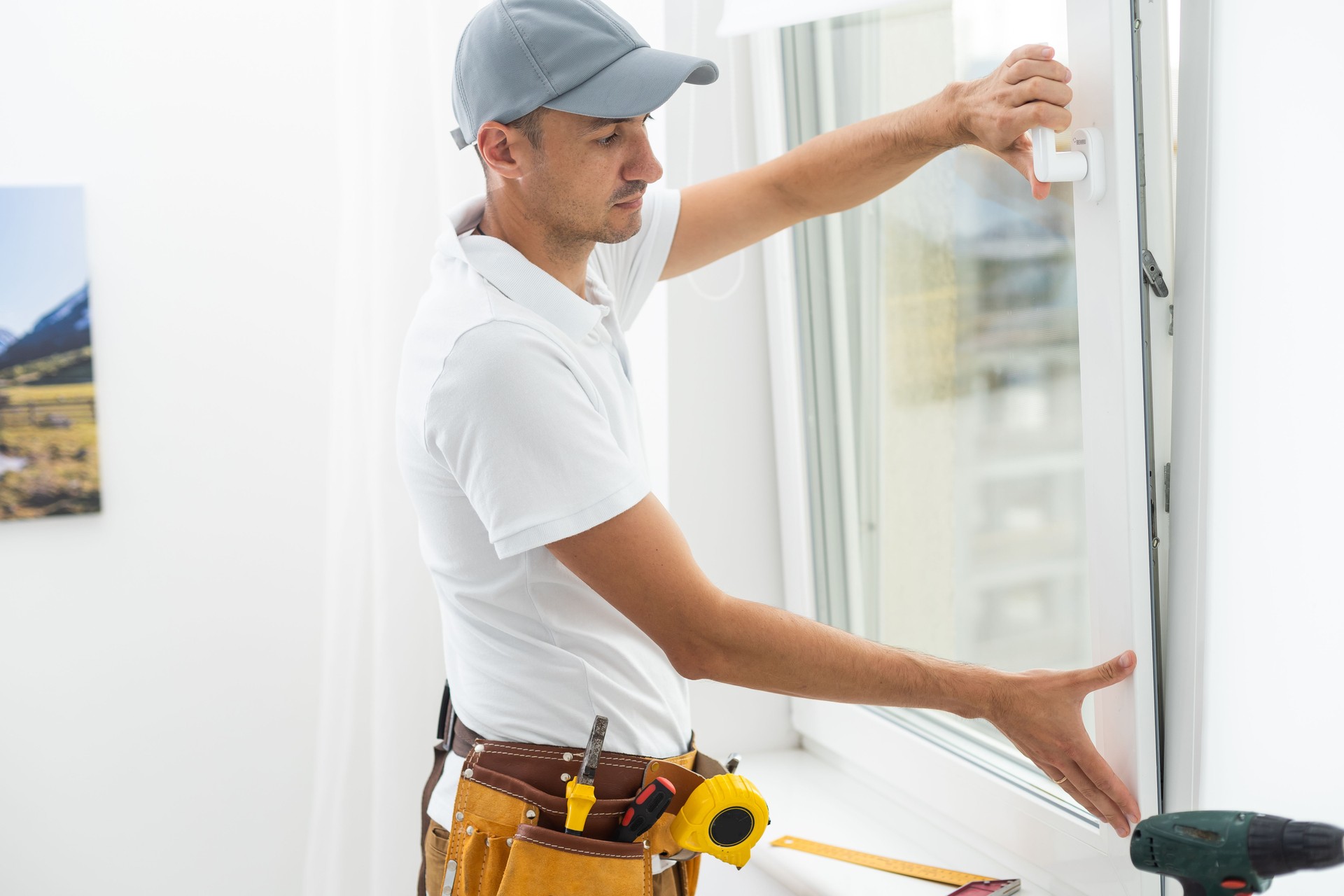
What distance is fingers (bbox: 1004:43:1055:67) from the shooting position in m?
1.00

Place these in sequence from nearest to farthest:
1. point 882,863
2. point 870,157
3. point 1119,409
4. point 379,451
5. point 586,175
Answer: point 1119,409 → point 586,175 → point 870,157 → point 882,863 → point 379,451

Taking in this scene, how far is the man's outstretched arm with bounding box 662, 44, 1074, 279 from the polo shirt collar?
0.30 meters

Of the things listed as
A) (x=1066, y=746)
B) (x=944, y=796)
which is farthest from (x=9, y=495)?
(x=1066, y=746)

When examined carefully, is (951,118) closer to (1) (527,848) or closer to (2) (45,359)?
(1) (527,848)

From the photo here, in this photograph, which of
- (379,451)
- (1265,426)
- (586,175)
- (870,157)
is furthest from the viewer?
(379,451)

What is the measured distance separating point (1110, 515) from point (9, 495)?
164cm

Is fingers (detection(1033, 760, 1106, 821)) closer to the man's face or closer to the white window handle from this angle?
the white window handle

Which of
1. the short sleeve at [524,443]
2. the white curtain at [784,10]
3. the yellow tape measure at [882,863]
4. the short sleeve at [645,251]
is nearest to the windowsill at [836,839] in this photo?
the yellow tape measure at [882,863]

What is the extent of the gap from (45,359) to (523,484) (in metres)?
1.14

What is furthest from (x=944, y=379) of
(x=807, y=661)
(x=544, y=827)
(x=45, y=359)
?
(x=45, y=359)

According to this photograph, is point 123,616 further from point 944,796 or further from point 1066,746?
point 1066,746

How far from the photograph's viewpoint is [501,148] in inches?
43.8

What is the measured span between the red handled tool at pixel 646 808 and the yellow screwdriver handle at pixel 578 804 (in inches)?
1.7

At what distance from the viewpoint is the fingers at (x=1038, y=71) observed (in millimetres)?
995
